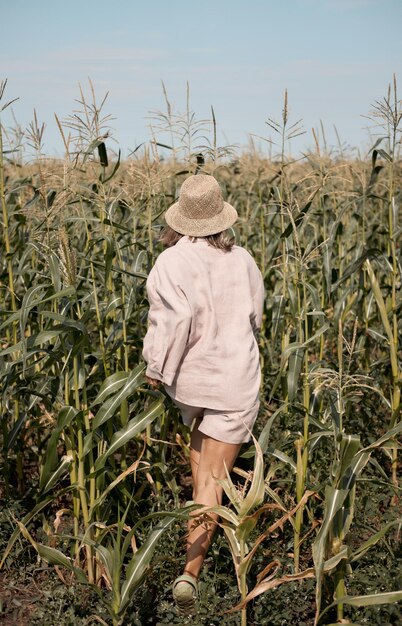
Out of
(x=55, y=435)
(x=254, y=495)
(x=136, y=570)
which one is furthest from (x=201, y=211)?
(x=136, y=570)

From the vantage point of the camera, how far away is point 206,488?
381cm

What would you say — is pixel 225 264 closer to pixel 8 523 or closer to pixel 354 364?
pixel 8 523

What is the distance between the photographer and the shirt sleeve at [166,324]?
3645 millimetres

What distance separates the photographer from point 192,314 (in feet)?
12.1

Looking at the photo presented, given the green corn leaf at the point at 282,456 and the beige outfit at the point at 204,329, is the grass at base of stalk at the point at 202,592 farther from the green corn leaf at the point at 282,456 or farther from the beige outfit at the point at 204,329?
the beige outfit at the point at 204,329

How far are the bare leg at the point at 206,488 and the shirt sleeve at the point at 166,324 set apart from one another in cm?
46

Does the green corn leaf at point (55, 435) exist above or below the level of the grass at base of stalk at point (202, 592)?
above

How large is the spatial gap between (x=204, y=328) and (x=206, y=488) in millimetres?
836

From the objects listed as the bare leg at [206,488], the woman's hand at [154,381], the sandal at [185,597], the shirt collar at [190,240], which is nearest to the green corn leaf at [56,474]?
the woman's hand at [154,381]

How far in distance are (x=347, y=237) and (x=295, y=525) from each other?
3099 mm

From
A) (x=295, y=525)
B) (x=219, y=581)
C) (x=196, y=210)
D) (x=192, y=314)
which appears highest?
(x=196, y=210)

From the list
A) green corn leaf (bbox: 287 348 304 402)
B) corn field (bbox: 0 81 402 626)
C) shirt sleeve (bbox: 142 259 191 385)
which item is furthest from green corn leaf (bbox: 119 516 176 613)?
green corn leaf (bbox: 287 348 304 402)

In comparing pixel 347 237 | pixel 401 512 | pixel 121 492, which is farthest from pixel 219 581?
pixel 347 237

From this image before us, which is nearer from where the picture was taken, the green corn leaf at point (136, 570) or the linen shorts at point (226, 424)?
the green corn leaf at point (136, 570)
